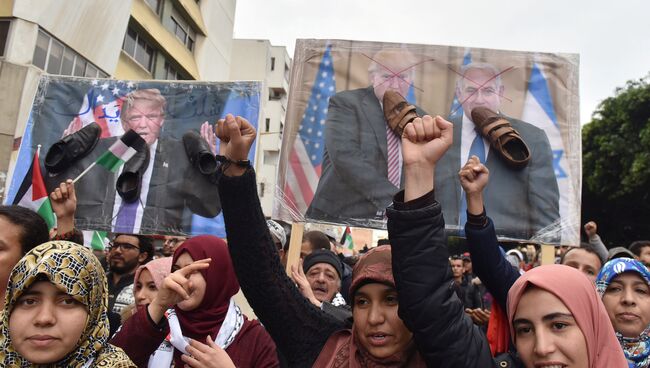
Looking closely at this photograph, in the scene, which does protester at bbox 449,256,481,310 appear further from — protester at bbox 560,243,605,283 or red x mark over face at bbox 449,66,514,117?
protester at bbox 560,243,605,283

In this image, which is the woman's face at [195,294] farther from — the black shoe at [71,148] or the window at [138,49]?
the window at [138,49]

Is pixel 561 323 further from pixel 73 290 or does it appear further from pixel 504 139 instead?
pixel 504 139

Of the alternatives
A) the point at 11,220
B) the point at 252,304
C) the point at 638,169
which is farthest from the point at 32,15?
the point at 638,169

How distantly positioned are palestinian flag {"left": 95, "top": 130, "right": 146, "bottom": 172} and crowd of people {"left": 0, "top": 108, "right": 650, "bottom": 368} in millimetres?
2470

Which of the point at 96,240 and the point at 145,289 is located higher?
the point at 96,240

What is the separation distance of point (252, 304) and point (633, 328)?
173cm

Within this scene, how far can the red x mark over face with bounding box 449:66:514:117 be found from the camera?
408 centimetres

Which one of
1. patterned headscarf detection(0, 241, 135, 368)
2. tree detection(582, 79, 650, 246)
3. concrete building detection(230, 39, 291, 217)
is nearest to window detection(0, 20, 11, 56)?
patterned headscarf detection(0, 241, 135, 368)

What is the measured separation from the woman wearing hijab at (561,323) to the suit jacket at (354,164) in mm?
2239

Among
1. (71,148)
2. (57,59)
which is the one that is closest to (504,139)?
(71,148)

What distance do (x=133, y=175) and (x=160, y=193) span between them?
31cm

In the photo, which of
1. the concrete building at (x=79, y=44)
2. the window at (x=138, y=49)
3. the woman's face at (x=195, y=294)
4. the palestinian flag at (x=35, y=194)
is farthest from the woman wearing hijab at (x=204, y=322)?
the window at (x=138, y=49)

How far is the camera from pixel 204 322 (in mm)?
2254

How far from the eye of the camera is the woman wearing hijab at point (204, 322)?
1937 millimetres
